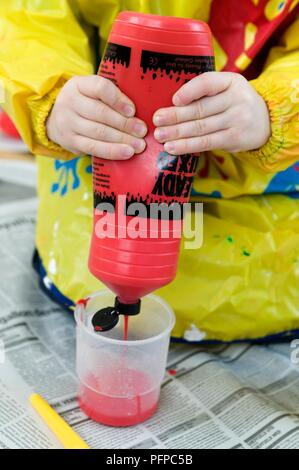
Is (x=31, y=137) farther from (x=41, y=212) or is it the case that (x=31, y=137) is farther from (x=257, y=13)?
(x=257, y=13)

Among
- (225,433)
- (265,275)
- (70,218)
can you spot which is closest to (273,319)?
(265,275)

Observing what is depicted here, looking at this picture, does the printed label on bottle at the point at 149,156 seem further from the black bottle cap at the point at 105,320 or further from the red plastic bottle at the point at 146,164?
the black bottle cap at the point at 105,320

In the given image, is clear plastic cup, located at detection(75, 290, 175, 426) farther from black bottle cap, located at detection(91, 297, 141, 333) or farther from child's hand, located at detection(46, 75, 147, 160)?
child's hand, located at detection(46, 75, 147, 160)

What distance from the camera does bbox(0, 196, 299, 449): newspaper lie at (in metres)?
0.56

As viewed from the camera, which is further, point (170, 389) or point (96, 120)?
point (170, 389)

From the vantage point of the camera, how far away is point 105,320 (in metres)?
0.56

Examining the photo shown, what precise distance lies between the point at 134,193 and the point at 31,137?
186mm

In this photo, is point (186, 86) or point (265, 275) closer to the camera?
point (186, 86)

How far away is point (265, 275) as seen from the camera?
0.70 metres

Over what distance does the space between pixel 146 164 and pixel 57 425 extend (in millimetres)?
268

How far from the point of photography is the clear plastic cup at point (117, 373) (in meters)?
0.57

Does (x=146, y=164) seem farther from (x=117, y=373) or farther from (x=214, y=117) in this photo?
(x=117, y=373)

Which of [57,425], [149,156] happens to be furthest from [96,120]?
[57,425]

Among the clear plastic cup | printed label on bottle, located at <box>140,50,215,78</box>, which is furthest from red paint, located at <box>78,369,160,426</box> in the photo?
printed label on bottle, located at <box>140,50,215,78</box>
